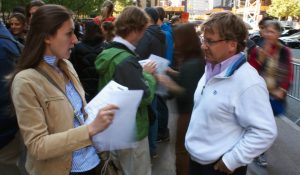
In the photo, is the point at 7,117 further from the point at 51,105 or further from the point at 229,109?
the point at 229,109

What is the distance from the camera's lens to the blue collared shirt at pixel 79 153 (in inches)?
92.4

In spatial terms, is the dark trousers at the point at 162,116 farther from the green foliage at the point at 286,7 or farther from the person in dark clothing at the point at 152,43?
the green foliage at the point at 286,7

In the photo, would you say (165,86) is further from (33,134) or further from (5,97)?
(33,134)

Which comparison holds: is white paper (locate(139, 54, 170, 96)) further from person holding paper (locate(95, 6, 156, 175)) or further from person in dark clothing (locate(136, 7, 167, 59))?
person in dark clothing (locate(136, 7, 167, 59))

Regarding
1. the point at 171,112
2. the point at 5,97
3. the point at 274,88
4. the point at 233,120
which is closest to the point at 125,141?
the point at 233,120

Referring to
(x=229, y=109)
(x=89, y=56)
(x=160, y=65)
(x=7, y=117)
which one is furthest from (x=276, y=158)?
(x=7, y=117)

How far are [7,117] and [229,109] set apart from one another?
1.57 m

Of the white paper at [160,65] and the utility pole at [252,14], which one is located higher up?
the white paper at [160,65]

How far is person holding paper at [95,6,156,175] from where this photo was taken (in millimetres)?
3320

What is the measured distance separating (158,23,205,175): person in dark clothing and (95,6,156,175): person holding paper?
0.29 m

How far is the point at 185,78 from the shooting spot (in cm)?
359

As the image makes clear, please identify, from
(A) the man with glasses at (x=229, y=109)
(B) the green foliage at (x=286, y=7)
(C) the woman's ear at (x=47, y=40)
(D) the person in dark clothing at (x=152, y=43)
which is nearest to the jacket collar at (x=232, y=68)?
(A) the man with glasses at (x=229, y=109)

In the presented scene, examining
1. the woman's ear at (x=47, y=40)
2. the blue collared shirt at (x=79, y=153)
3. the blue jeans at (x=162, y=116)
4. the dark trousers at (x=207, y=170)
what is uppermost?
the woman's ear at (x=47, y=40)

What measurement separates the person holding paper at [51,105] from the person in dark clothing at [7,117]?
2.06 ft
